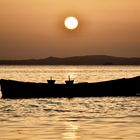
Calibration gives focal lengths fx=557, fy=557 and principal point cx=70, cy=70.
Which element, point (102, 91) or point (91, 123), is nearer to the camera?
point (91, 123)


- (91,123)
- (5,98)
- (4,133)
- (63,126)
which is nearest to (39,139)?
(4,133)

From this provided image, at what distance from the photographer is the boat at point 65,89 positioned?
6000 cm

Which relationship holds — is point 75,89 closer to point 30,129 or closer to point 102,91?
point 102,91

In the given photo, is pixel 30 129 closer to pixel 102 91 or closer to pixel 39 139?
pixel 39 139

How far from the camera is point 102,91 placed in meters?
62.0

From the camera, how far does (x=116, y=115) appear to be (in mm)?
37375

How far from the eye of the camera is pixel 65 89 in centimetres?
6131

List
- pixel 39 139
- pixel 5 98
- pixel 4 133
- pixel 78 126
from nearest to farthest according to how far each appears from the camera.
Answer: pixel 39 139 < pixel 4 133 < pixel 78 126 < pixel 5 98

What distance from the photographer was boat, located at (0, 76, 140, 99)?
60.0 metres

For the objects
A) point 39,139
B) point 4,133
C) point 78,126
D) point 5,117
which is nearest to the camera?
point 39,139

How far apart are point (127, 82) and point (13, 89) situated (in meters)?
12.8

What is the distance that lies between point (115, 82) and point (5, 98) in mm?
12320

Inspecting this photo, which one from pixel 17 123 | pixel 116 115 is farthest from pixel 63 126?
pixel 116 115

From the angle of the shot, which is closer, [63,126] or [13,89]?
[63,126]
